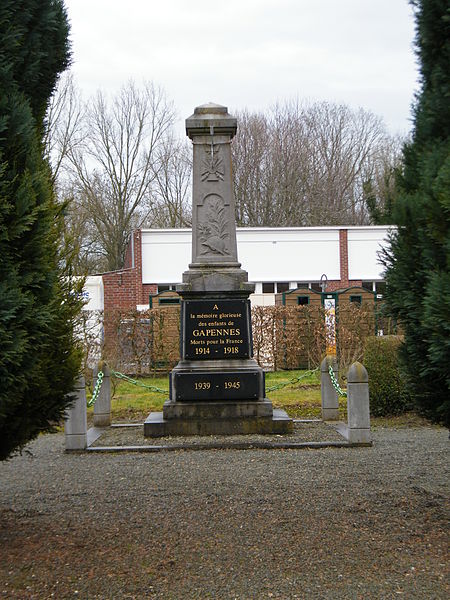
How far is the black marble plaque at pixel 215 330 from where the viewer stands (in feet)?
33.6

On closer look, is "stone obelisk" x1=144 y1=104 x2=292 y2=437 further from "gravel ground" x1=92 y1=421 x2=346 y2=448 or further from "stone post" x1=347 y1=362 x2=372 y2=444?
"stone post" x1=347 y1=362 x2=372 y2=444

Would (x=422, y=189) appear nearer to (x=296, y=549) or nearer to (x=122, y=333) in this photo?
(x=296, y=549)

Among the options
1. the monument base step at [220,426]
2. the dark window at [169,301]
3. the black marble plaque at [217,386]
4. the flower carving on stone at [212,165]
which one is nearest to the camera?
the monument base step at [220,426]

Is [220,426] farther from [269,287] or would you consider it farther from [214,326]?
[269,287]

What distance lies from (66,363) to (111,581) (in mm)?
1462

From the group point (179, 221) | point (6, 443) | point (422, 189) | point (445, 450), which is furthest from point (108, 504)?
point (179, 221)

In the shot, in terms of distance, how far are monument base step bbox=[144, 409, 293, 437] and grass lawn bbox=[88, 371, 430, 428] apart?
157cm

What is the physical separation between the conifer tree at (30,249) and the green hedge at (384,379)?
753 centimetres

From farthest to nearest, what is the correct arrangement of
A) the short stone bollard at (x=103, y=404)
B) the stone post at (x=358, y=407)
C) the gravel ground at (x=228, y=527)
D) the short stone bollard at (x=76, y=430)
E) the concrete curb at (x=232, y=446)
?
the short stone bollard at (x=103, y=404)
the short stone bollard at (x=76, y=430)
the stone post at (x=358, y=407)
the concrete curb at (x=232, y=446)
the gravel ground at (x=228, y=527)

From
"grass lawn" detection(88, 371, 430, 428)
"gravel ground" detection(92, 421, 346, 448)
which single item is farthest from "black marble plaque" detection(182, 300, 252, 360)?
"grass lawn" detection(88, 371, 430, 428)

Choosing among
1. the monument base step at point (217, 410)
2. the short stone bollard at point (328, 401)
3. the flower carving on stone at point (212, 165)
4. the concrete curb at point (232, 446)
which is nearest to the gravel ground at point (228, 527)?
the concrete curb at point (232, 446)

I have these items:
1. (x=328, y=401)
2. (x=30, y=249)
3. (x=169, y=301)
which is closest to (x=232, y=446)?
(x=328, y=401)

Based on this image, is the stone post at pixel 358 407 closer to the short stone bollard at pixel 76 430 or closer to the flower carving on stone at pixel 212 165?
the short stone bollard at pixel 76 430

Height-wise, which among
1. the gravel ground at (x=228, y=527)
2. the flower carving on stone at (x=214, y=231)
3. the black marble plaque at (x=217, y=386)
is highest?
the flower carving on stone at (x=214, y=231)
